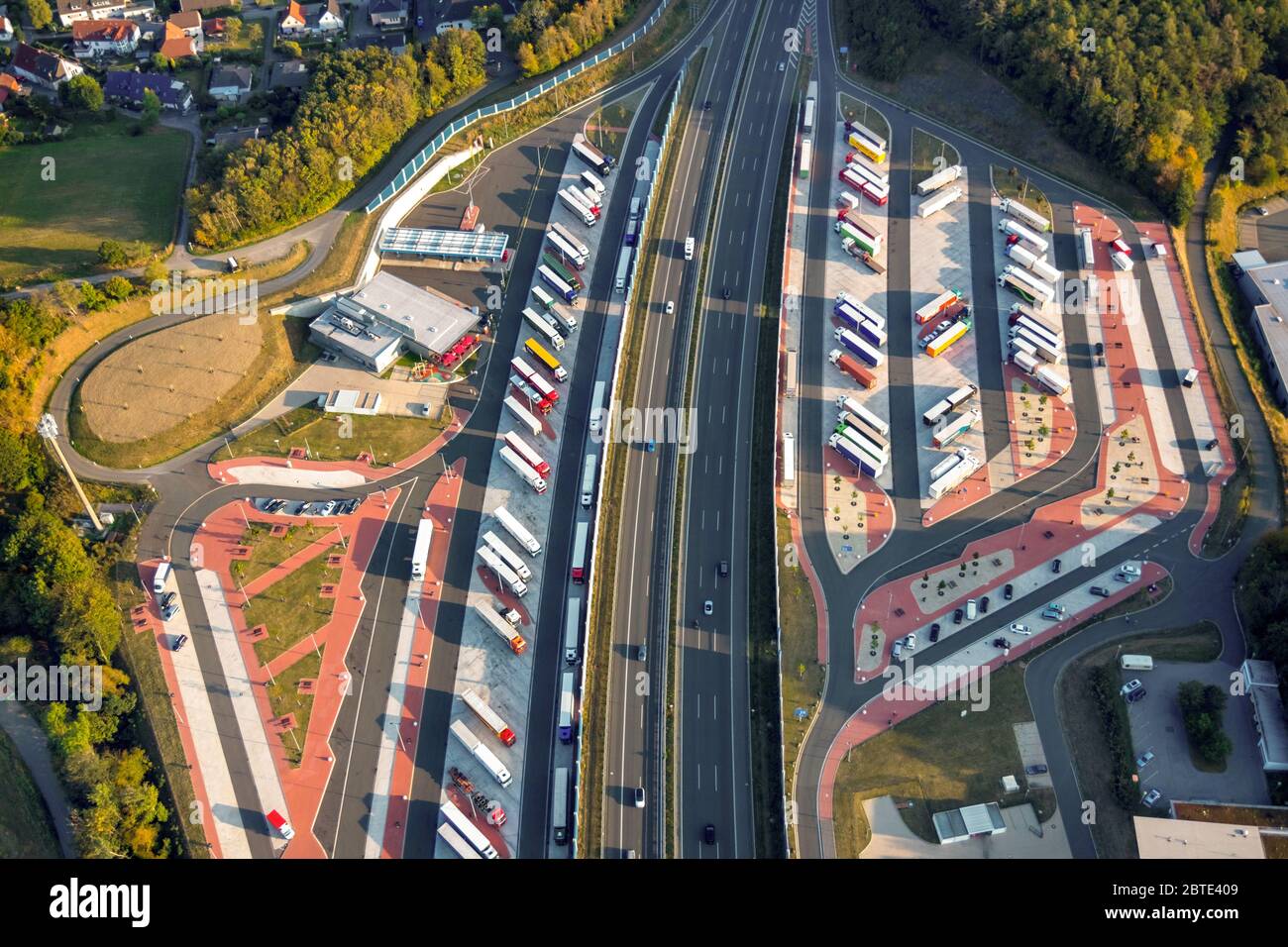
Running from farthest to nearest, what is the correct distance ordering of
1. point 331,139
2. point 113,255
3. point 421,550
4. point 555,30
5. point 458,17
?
point 458,17 → point 555,30 → point 331,139 → point 113,255 → point 421,550

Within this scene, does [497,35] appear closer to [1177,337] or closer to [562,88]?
[562,88]

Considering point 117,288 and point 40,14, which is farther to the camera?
point 40,14

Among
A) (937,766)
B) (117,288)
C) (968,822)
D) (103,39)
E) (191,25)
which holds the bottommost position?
(968,822)

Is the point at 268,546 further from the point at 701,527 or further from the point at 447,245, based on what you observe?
the point at 447,245

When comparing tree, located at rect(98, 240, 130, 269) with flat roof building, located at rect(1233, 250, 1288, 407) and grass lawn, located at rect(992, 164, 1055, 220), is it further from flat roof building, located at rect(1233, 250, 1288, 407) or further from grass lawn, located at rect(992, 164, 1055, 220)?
flat roof building, located at rect(1233, 250, 1288, 407)

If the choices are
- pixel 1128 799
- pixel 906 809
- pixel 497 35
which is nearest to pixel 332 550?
pixel 906 809

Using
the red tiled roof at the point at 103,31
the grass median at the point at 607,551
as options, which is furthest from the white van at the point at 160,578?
the red tiled roof at the point at 103,31

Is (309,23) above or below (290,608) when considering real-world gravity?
above

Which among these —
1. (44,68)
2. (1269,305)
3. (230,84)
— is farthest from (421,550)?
(44,68)
